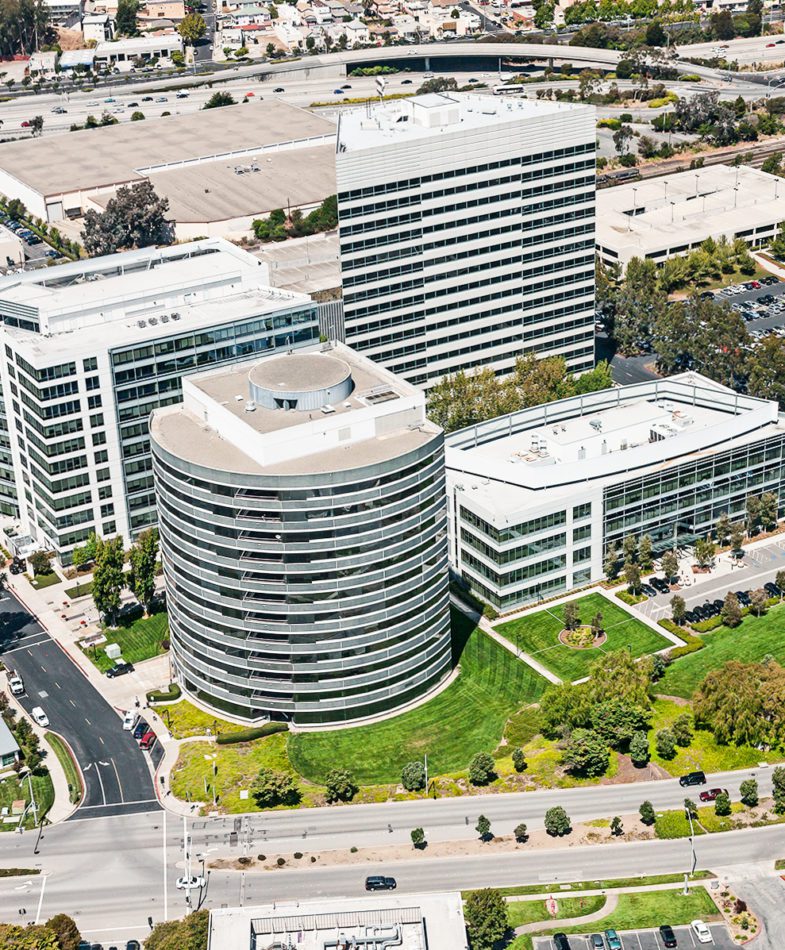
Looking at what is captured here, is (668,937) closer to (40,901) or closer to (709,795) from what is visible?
(709,795)

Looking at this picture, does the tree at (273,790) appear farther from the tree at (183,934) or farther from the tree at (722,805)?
the tree at (722,805)

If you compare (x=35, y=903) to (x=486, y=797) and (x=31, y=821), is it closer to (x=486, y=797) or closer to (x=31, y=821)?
(x=31, y=821)

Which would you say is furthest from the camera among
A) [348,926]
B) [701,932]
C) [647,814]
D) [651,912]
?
[647,814]

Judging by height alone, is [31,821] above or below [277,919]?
below

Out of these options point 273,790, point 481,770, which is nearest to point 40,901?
point 273,790

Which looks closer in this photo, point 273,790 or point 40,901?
point 40,901

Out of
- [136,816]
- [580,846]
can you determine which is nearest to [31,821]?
[136,816]
